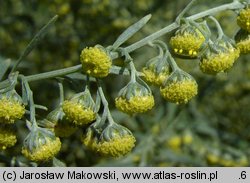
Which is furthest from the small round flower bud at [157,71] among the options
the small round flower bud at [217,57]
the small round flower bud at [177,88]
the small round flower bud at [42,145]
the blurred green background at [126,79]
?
the blurred green background at [126,79]

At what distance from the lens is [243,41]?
216 cm

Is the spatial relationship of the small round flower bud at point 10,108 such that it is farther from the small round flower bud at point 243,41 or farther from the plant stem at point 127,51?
the small round flower bud at point 243,41

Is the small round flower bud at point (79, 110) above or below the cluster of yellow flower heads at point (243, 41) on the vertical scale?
below

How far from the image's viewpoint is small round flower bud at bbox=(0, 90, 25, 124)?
201 centimetres

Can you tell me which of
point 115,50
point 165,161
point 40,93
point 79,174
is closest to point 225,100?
point 165,161

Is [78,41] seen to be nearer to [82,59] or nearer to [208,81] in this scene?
[208,81]

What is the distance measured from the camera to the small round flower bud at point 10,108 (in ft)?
6.59

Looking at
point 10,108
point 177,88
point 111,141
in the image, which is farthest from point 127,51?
point 10,108

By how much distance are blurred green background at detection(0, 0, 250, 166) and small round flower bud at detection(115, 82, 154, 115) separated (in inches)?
55.5

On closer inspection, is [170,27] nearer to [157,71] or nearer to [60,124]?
[157,71]

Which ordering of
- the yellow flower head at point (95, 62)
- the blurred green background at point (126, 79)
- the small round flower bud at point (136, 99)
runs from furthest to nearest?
the blurred green background at point (126, 79)
the small round flower bud at point (136, 99)
the yellow flower head at point (95, 62)

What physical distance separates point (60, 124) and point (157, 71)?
15.9 inches

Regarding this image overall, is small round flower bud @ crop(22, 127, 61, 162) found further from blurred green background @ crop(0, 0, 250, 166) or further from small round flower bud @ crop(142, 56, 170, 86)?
blurred green background @ crop(0, 0, 250, 166)

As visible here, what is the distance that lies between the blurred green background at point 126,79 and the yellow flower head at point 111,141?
1.35m
